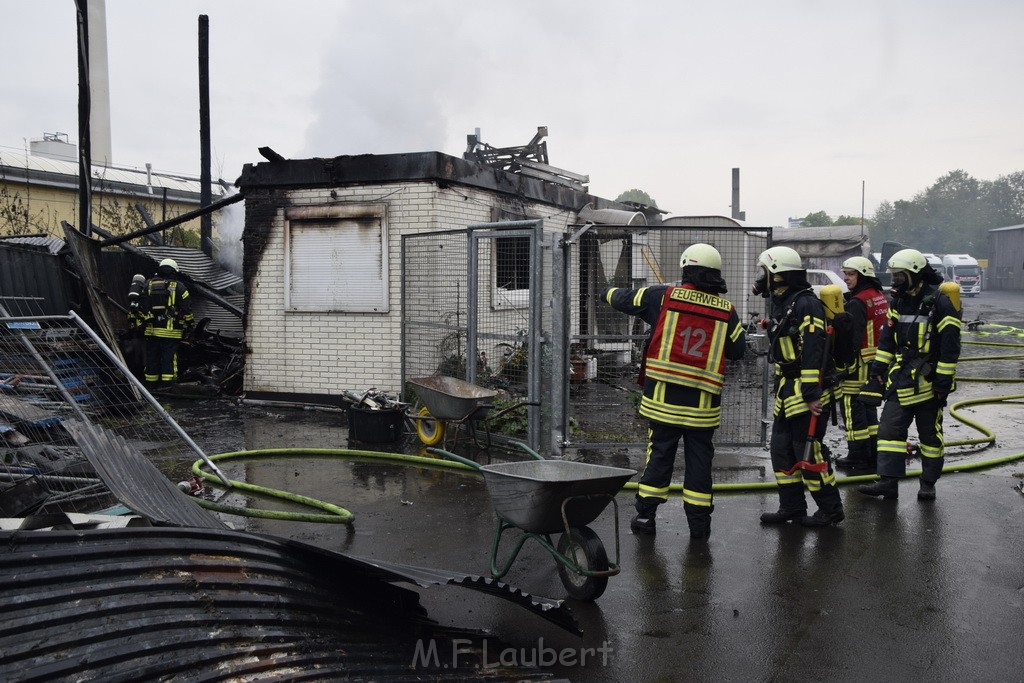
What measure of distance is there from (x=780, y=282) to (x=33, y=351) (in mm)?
5669

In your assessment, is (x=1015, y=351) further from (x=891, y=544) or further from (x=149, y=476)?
(x=149, y=476)

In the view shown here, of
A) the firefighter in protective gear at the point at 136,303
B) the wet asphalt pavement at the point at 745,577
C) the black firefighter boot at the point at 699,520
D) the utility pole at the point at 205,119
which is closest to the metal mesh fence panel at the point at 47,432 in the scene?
the wet asphalt pavement at the point at 745,577

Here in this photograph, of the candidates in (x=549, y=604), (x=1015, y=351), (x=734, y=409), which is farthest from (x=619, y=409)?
(x=1015, y=351)

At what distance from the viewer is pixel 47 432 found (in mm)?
6414

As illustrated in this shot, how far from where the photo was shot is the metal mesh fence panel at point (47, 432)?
5.34 m

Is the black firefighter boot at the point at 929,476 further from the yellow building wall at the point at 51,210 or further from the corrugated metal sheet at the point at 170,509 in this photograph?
the yellow building wall at the point at 51,210

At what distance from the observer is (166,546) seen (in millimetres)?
3330

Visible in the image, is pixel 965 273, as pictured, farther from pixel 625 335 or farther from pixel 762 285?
pixel 762 285

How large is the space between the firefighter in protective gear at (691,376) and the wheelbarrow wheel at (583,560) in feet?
4.16

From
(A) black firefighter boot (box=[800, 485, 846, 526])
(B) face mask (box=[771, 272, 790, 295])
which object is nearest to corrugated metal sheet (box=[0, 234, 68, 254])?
(B) face mask (box=[771, 272, 790, 295])

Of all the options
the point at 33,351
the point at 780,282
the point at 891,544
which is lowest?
the point at 891,544

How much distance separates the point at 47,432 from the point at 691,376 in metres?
5.01

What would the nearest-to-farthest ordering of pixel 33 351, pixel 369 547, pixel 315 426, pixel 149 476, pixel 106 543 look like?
pixel 106 543 < pixel 149 476 < pixel 369 547 < pixel 33 351 < pixel 315 426

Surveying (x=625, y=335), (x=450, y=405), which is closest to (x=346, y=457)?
(x=450, y=405)
